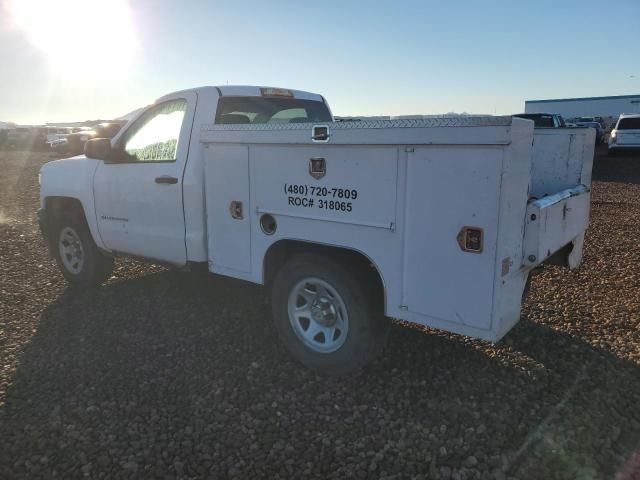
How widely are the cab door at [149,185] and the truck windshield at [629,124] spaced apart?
2191cm

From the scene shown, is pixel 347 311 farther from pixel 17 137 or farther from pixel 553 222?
pixel 17 137

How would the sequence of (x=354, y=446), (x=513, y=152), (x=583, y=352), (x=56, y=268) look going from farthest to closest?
1. (x=56, y=268)
2. (x=583, y=352)
3. (x=354, y=446)
4. (x=513, y=152)

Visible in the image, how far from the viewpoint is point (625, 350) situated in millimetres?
4172

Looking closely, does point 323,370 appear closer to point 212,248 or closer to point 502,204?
point 212,248

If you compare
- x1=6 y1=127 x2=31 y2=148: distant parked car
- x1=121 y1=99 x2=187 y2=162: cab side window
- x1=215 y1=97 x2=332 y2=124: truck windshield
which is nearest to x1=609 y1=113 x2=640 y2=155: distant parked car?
x1=215 y1=97 x2=332 y2=124: truck windshield

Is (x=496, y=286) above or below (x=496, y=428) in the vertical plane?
above

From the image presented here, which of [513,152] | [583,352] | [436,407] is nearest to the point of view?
[513,152]

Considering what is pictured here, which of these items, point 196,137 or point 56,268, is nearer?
point 196,137

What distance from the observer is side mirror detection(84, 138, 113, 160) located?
199 inches

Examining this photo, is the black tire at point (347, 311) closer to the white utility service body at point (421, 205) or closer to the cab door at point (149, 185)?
the white utility service body at point (421, 205)

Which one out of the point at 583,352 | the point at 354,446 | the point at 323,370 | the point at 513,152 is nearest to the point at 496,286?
the point at 513,152

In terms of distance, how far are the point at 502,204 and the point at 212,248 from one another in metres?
2.42

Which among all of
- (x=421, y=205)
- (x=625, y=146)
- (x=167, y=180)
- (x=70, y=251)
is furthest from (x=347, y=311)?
(x=625, y=146)

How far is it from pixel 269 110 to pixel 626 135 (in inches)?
823
